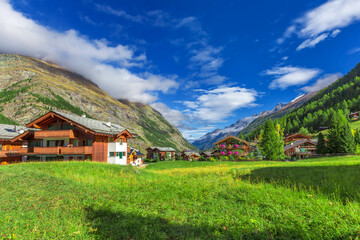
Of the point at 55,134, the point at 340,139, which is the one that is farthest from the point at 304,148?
the point at 55,134

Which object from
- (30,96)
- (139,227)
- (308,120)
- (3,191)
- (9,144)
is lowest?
(139,227)

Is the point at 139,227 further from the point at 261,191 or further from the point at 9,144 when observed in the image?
the point at 9,144

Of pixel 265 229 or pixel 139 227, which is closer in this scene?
pixel 265 229

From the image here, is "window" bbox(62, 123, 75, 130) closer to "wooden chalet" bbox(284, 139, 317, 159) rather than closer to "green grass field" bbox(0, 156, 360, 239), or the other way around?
"green grass field" bbox(0, 156, 360, 239)

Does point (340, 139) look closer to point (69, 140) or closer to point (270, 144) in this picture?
point (270, 144)

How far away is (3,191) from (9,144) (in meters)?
35.7

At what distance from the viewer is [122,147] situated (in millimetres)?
37438

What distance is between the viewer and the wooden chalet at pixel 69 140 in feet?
103

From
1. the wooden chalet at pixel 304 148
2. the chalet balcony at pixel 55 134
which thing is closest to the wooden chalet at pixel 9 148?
the chalet balcony at pixel 55 134

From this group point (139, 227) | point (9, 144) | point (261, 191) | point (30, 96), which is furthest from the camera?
point (30, 96)

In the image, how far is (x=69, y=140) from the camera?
108 ft

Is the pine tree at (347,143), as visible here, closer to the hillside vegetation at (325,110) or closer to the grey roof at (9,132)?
the grey roof at (9,132)

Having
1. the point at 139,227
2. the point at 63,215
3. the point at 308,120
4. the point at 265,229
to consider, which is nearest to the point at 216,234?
the point at 265,229

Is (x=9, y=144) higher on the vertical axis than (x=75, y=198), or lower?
higher
